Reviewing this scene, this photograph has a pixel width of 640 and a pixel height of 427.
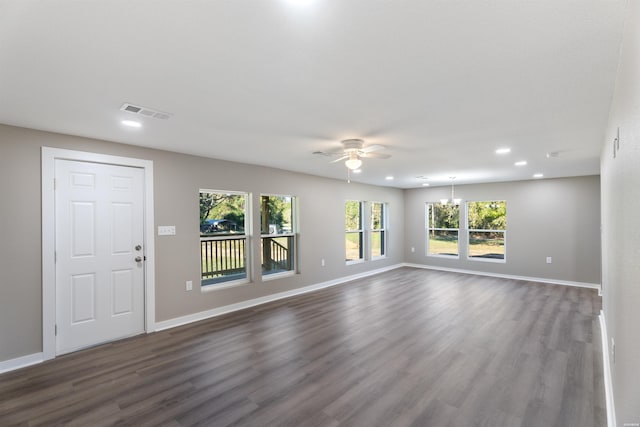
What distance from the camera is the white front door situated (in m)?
3.24

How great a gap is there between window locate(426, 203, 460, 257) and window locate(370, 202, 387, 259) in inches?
52.5

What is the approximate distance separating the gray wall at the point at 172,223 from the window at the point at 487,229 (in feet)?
9.78

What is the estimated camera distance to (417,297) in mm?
5449

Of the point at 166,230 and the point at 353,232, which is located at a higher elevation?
the point at 166,230

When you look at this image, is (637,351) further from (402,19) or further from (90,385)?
(90,385)

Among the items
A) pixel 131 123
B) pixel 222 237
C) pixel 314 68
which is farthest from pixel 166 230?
pixel 314 68

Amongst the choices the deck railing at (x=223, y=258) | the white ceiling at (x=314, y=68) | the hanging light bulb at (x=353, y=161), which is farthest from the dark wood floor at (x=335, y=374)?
the white ceiling at (x=314, y=68)

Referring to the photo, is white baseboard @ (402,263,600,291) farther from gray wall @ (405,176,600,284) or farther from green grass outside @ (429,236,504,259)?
green grass outside @ (429,236,504,259)

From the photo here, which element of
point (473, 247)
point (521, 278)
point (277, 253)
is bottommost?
point (521, 278)

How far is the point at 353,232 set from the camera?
24.2 feet

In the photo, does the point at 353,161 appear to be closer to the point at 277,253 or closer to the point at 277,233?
the point at 277,233

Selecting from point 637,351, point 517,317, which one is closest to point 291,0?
point 637,351

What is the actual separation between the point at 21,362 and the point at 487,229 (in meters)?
8.60

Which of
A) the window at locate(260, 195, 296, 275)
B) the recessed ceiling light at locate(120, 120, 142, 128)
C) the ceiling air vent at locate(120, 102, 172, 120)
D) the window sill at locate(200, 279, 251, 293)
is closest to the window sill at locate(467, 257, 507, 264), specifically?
the window at locate(260, 195, 296, 275)
